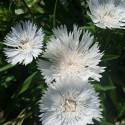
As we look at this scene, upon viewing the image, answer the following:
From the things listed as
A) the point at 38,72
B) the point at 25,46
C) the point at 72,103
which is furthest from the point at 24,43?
the point at 72,103

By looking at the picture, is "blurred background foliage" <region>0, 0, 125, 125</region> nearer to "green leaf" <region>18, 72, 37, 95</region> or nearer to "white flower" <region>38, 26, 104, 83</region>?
"green leaf" <region>18, 72, 37, 95</region>

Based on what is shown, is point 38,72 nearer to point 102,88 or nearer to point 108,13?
point 102,88

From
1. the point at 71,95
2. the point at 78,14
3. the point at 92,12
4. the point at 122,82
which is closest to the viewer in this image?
the point at 71,95

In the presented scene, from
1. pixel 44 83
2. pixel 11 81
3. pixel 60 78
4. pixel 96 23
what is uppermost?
pixel 96 23

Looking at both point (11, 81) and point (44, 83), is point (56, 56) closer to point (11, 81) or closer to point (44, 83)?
point (44, 83)

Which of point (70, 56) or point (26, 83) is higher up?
point (70, 56)

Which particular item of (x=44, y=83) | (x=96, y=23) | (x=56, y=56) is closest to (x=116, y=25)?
(x=96, y=23)

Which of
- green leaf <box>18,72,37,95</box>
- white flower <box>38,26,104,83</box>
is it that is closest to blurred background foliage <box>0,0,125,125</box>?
green leaf <box>18,72,37,95</box>
